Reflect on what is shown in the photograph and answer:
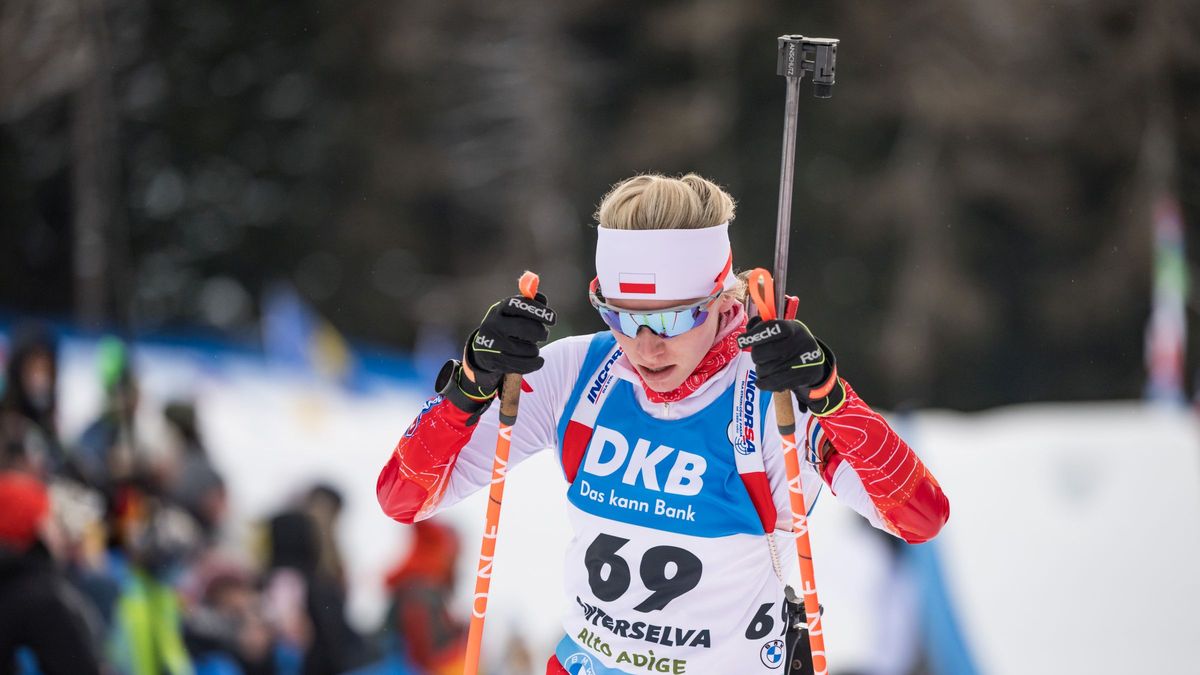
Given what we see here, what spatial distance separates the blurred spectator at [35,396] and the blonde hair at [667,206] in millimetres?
4144

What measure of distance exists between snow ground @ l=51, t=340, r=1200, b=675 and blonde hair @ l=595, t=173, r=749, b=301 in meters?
3.02

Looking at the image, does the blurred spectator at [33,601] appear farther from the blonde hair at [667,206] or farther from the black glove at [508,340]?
the blonde hair at [667,206]

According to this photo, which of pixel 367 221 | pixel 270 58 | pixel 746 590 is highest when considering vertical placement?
pixel 270 58

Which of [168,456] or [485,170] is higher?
[485,170]

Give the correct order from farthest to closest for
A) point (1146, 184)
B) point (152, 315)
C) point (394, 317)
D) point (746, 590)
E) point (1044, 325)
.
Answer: point (394, 317) → point (152, 315) → point (1044, 325) → point (1146, 184) → point (746, 590)

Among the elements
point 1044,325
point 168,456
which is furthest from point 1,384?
point 1044,325

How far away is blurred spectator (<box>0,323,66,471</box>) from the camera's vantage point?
581cm

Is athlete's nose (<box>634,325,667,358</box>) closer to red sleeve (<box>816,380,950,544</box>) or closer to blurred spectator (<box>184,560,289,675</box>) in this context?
red sleeve (<box>816,380,950,544</box>)

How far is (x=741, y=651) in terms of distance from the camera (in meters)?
→ 2.49

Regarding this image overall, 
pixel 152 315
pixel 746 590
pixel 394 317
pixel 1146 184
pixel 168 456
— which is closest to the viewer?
pixel 746 590

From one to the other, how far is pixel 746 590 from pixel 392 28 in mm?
10124

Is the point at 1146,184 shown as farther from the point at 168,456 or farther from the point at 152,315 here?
the point at 152,315

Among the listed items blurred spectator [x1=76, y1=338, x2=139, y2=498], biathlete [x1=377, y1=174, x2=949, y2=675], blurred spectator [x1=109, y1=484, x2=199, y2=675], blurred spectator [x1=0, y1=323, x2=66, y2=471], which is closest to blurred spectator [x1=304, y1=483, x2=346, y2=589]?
blurred spectator [x1=109, y1=484, x2=199, y2=675]

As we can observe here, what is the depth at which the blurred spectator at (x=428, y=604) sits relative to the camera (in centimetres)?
564
